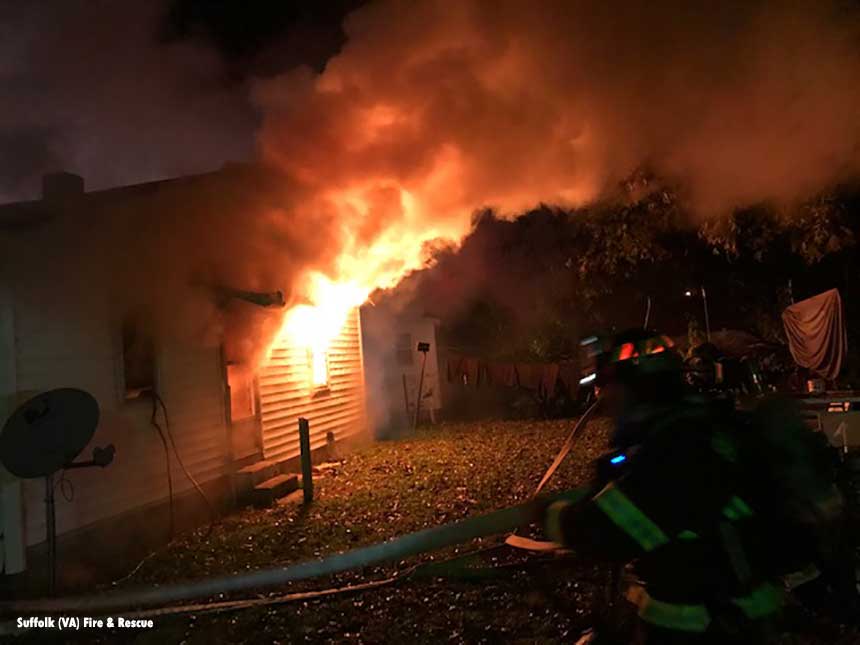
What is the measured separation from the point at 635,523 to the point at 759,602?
511 mm

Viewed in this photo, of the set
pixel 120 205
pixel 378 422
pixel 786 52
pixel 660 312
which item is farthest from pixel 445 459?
pixel 660 312

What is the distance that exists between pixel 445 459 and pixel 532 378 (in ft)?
23.7

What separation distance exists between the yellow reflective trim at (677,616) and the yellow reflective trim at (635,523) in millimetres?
246

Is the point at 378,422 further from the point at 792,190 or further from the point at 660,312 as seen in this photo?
the point at 792,190

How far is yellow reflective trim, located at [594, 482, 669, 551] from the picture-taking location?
203cm

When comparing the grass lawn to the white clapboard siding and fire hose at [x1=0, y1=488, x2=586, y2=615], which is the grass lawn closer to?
fire hose at [x1=0, y1=488, x2=586, y2=615]

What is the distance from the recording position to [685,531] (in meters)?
2.05

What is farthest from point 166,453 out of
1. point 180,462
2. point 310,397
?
point 310,397

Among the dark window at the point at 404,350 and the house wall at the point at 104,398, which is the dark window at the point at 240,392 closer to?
the house wall at the point at 104,398

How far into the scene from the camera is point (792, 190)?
9.01 meters

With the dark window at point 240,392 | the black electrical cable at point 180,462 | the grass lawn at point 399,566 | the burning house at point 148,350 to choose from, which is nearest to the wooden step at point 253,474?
the burning house at point 148,350

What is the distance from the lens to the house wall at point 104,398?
6.29 metres

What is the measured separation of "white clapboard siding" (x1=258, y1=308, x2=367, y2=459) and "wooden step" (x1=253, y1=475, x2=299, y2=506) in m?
0.65

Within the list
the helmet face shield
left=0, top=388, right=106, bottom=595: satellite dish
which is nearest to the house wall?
left=0, top=388, right=106, bottom=595: satellite dish
